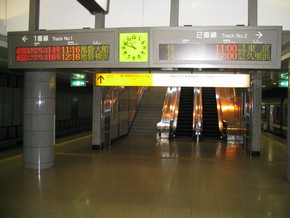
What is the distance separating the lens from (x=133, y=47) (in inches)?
211

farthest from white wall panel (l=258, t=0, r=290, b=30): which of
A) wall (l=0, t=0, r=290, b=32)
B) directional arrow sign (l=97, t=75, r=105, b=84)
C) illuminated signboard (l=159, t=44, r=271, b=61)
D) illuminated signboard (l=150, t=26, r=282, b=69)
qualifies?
directional arrow sign (l=97, t=75, r=105, b=84)

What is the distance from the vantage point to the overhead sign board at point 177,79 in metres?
7.01

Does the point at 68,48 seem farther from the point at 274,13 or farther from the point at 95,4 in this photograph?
the point at 274,13

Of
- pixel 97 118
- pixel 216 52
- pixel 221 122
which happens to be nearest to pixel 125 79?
pixel 216 52

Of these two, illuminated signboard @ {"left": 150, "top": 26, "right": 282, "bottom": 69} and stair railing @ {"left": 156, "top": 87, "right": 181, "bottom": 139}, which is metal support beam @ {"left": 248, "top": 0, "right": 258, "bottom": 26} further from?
stair railing @ {"left": 156, "top": 87, "right": 181, "bottom": 139}

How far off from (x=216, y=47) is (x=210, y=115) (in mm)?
11700

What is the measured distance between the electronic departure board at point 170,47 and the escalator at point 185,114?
1034 cm

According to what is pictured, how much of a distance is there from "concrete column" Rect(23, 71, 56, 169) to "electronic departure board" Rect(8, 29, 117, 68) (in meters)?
1.54

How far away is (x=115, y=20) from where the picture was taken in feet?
19.9

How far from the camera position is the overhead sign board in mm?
7012

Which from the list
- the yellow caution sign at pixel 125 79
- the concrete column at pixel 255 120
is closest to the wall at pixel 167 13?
the yellow caution sign at pixel 125 79

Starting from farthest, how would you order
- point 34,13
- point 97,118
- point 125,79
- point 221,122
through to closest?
point 221,122, point 97,118, point 125,79, point 34,13

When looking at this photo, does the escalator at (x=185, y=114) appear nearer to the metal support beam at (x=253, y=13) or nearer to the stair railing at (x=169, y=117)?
the stair railing at (x=169, y=117)

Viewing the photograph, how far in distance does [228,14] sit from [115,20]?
2.07 metres
